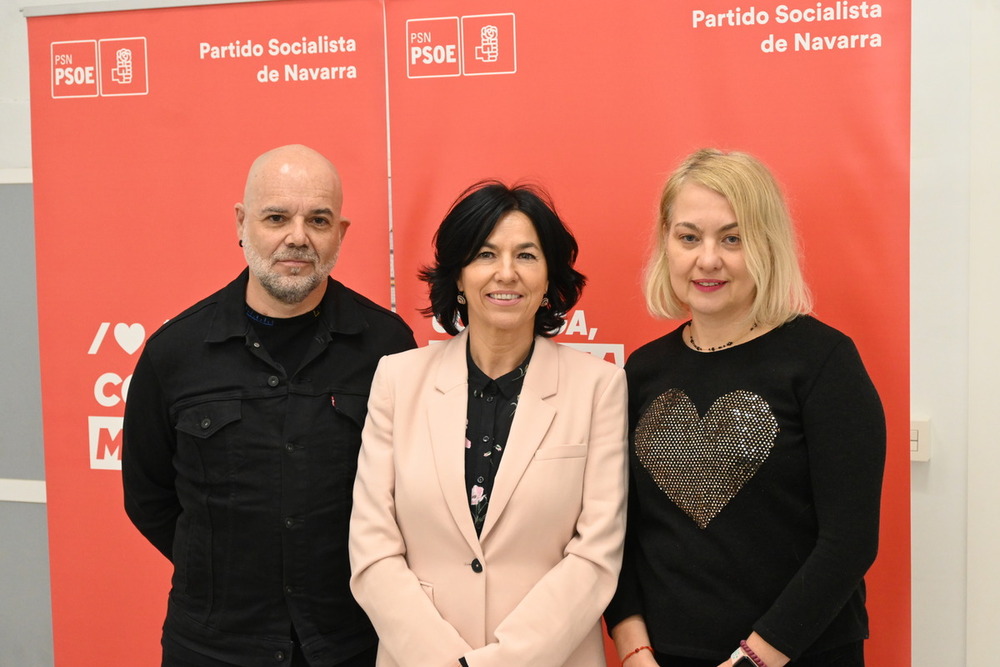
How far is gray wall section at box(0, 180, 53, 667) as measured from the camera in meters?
3.19

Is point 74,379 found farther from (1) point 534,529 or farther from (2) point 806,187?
(2) point 806,187

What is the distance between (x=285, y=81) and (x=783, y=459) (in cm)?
189

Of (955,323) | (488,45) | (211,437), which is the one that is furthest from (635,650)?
(488,45)

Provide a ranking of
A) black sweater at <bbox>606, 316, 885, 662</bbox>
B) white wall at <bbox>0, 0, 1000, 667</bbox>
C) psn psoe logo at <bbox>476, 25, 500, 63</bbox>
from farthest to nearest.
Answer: psn psoe logo at <bbox>476, 25, 500, 63</bbox>, white wall at <bbox>0, 0, 1000, 667</bbox>, black sweater at <bbox>606, 316, 885, 662</bbox>

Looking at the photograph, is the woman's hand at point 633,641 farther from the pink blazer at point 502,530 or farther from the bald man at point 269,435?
the bald man at point 269,435

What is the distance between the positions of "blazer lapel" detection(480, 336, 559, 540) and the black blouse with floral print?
0.03m

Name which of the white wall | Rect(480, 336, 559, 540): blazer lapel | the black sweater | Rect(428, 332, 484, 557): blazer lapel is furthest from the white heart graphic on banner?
the white wall

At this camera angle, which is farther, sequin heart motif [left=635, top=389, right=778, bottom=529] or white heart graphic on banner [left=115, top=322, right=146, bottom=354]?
white heart graphic on banner [left=115, top=322, right=146, bottom=354]

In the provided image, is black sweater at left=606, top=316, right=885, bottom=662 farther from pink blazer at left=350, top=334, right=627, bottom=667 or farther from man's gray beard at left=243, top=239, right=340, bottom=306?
man's gray beard at left=243, top=239, right=340, bottom=306

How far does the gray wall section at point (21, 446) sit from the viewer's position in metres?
3.19

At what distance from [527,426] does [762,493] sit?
0.49 metres

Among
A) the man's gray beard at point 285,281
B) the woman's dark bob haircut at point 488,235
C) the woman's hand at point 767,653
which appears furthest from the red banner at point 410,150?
the woman's hand at point 767,653

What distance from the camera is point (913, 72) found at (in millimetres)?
2398

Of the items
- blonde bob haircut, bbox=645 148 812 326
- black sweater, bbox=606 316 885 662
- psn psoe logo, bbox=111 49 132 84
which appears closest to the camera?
black sweater, bbox=606 316 885 662
